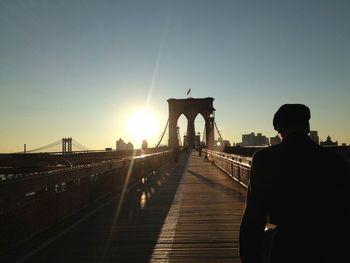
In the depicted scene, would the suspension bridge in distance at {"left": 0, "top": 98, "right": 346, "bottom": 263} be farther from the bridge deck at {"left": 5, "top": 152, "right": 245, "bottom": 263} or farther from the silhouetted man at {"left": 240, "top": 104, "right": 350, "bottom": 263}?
the silhouetted man at {"left": 240, "top": 104, "right": 350, "bottom": 263}

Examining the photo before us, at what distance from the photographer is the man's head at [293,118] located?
255 centimetres

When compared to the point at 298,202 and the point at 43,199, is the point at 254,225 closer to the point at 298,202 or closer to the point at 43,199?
the point at 298,202

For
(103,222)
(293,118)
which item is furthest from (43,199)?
(293,118)

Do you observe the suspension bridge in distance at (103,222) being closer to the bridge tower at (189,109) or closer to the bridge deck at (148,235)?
the bridge deck at (148,235)

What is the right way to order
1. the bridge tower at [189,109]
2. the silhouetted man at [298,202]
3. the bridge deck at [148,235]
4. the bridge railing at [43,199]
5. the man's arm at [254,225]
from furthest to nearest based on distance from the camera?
the bridge tower at [189,109], the bridge railing at [43,199], the bridge deck at [148,235], the man's arm at [254,225], the silhouetted man at [298,202]

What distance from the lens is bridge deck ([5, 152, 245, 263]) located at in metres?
5.60

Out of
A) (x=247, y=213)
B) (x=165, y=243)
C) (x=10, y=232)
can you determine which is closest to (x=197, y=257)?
(x=165, y=243)

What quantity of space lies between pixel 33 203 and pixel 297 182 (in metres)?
5.27

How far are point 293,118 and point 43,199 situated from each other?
5.52 meters

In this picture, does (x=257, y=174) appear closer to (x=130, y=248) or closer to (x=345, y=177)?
(x=345, y=177)

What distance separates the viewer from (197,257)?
550 centimetres

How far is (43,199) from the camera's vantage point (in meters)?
7.04

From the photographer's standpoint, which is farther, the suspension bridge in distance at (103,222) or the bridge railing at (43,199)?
the bridge railing at (43,199)

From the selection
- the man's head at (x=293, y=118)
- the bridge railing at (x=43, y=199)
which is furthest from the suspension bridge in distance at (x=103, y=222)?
the man's head at (x=293, y=118)
